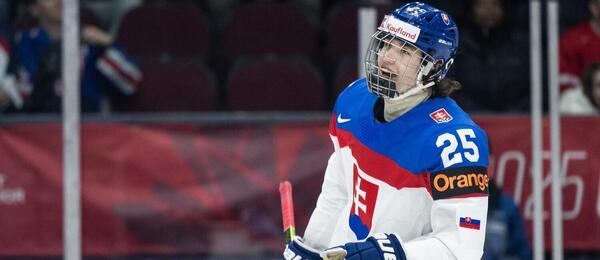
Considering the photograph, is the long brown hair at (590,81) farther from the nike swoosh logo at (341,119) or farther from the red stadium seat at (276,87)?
the nike swoosh logo at (341,119)

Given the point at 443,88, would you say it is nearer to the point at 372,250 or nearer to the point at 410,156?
the point at 410,156

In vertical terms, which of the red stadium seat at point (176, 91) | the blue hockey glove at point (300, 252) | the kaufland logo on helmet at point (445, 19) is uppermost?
the kaufland logo on helmet at point (445, 19)

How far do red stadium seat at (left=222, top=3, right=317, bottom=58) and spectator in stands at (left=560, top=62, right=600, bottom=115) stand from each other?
1480mm

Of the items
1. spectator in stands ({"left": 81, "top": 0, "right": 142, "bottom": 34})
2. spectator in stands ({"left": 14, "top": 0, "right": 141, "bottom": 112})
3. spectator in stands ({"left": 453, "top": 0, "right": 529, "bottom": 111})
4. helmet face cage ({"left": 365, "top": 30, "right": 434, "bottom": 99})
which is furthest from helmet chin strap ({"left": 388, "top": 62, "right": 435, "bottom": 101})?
spectator in stands ({"left": 81, "top": 0, "right": 142, "bottom": 34})

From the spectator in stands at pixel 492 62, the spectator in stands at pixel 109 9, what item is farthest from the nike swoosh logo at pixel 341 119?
the spectator in stands at pixel 109 9

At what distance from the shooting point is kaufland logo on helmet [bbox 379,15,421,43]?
3688 millimetres

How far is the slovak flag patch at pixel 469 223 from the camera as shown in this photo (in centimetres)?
356

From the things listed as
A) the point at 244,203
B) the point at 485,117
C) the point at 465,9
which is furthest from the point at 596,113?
the point at 244,203

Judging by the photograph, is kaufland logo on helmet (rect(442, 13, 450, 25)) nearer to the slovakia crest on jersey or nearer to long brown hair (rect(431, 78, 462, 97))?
long brown hair (rect(431, 78, 462, 97))

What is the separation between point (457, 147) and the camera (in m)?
3.60

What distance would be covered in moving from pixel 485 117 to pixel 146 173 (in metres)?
1.60

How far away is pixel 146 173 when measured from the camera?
6496mm

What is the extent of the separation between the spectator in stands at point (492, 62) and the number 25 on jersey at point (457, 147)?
A: 322cm

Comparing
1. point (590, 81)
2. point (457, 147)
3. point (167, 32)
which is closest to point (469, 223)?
point (457, 147)
